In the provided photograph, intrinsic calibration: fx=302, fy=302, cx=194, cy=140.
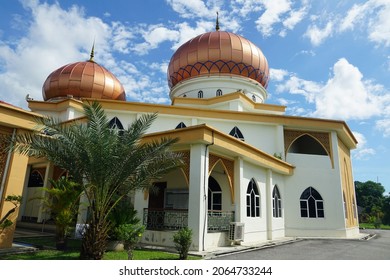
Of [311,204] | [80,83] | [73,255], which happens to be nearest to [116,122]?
[80,83]

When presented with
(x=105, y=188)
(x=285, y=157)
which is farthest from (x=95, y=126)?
(x=285, y=157)

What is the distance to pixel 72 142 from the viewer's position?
6324 mm

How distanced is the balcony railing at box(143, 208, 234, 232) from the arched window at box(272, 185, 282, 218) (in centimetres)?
382

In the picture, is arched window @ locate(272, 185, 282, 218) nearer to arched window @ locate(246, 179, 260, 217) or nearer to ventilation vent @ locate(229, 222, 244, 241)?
arched window @ locate(246, 179, 260, 217)

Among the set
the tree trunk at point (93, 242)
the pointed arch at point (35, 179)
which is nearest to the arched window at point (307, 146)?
the tree trunk at point (93, 242)

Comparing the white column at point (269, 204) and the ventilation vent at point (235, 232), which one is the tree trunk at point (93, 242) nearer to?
the ventilation vent at point (235, 232)

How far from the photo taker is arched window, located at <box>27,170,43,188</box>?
14.9 metres

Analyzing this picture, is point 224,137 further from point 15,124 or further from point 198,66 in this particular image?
point 198,66

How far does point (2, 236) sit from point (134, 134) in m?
4.00

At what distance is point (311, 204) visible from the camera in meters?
13.6

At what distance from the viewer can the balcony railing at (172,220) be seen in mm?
8971

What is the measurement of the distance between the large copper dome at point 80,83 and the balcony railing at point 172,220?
9937 mm

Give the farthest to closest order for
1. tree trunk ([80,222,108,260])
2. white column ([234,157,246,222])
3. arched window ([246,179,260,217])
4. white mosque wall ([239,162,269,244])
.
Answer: arched window ([246,179,260,217]), white mosque wall ([239,162,269,244]), white column ([234,157,246,222]), tree trunk ([80,222,108,260])

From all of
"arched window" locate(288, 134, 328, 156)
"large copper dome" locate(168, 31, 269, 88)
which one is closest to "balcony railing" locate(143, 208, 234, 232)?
"arched window" locate(288, 134, 328, 156)
